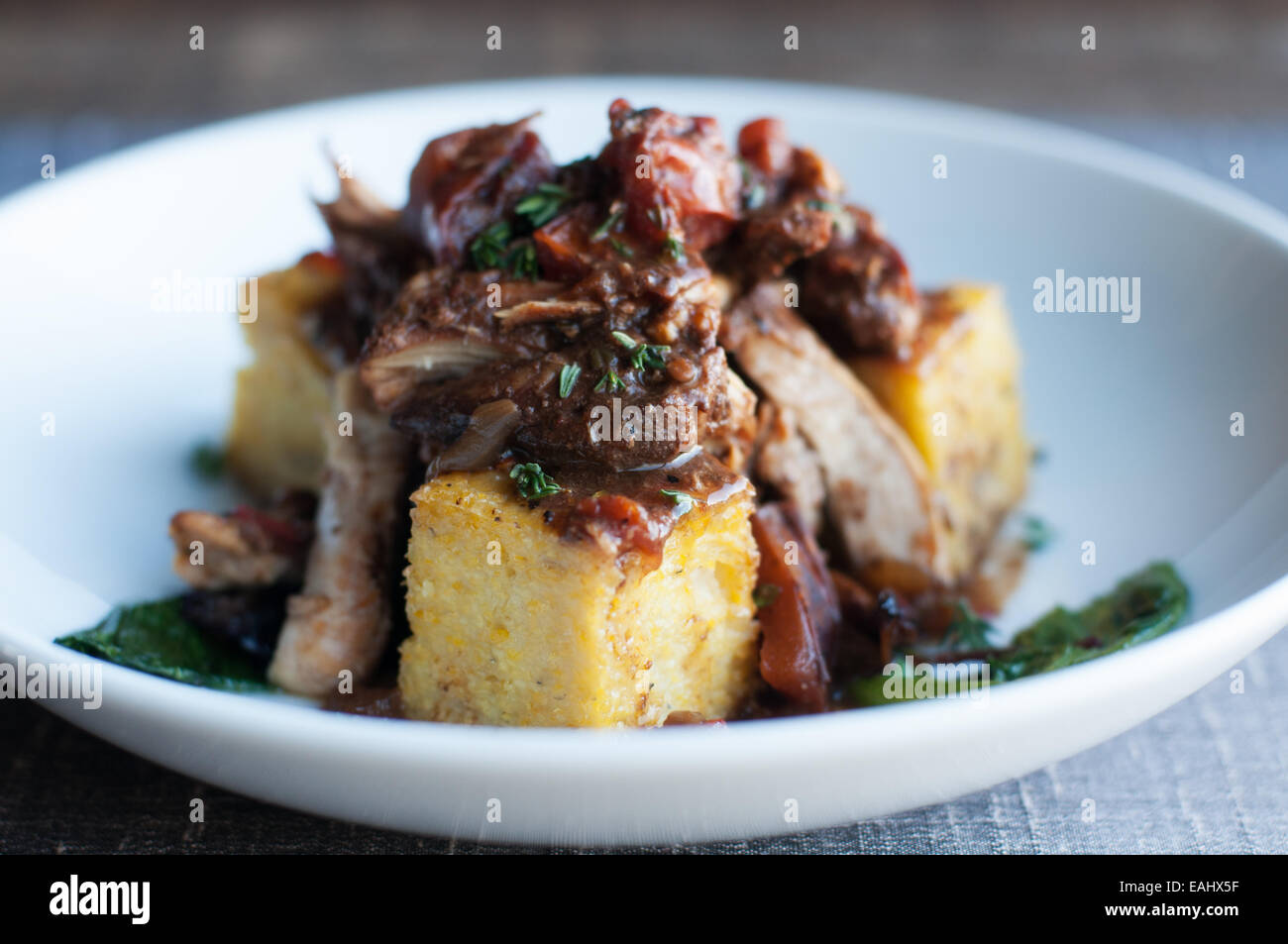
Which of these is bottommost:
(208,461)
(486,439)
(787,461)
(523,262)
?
(208,461)

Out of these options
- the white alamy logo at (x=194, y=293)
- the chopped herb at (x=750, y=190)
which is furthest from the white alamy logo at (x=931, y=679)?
the white alamy logo at (x=194, y=293)

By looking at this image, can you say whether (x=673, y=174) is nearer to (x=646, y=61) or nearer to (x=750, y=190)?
(x=750, y=190)

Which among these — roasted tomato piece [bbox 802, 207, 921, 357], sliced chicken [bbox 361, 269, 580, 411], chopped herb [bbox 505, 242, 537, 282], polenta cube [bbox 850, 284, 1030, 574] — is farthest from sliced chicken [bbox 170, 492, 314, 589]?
polenta cube [bbox 850, 284, 1030, 574]

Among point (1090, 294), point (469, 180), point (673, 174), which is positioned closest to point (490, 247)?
point (469, 180)

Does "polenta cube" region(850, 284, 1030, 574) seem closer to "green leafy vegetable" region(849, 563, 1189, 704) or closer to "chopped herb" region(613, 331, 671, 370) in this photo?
"green leafy vegetable" region(849, 563, 1189, 704)

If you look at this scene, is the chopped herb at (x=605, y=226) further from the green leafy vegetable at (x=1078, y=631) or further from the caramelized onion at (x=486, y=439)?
the green leafy vegetable at (x=1078, y=631)
